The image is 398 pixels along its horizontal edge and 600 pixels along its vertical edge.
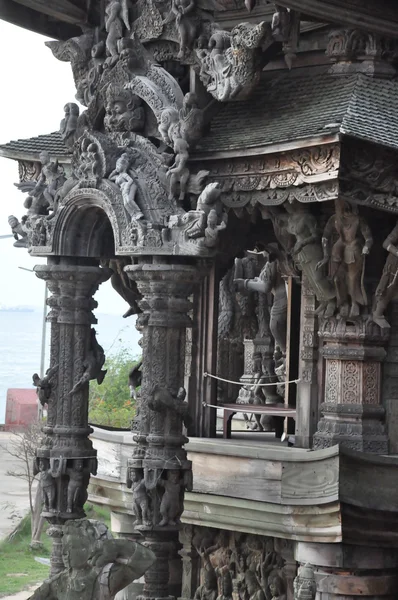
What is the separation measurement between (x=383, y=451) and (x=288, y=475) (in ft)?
2.70

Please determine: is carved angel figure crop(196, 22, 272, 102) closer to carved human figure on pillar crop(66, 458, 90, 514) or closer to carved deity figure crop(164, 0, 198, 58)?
carved deity figure crop(164, 0, 198, 58)

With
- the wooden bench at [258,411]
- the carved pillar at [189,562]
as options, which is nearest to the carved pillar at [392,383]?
the wooden bench at [258,411]

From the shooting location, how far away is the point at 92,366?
572 inches

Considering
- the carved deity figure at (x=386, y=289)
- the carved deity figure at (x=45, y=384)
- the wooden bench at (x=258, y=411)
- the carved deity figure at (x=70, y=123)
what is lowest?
the wooden bench at (x=258, y=411)

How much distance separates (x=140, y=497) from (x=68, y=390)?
4.82 feet

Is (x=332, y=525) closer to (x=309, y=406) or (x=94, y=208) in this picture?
(x=309, y=406)

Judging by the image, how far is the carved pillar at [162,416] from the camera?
13523 mm

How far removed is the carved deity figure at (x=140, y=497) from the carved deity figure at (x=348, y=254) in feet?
6.96

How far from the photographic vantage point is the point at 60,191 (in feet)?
47.3

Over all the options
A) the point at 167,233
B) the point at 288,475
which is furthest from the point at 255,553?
the point at 167,233

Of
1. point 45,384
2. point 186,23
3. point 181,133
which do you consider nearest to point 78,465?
point 45,384

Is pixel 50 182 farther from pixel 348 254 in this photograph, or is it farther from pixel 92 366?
pixel 348 254

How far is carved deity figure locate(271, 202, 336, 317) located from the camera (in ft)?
43.9

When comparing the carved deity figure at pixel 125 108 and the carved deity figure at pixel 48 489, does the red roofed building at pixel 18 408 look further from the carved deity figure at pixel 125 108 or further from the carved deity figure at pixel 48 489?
the carved deity figure at pixel 125 108
